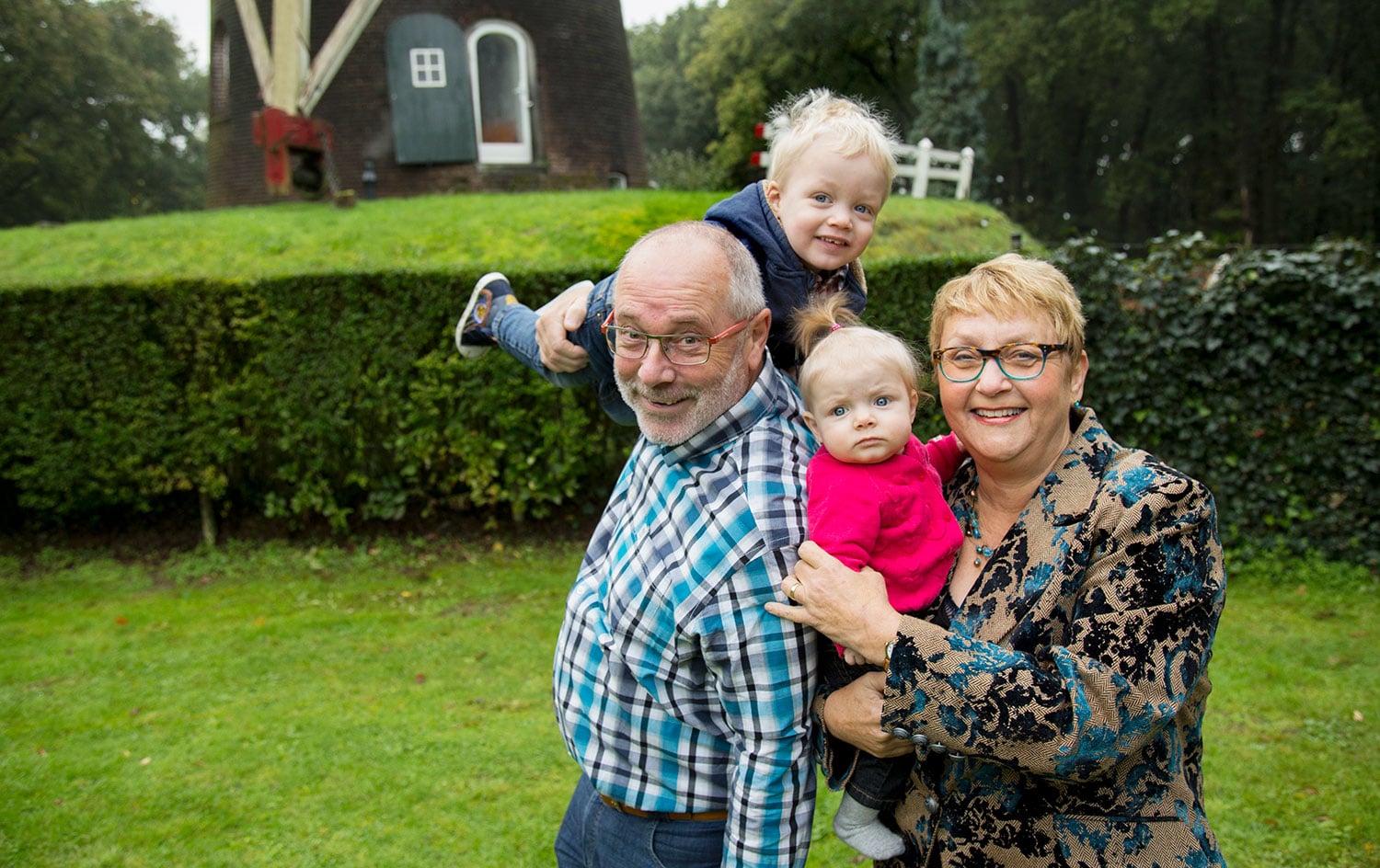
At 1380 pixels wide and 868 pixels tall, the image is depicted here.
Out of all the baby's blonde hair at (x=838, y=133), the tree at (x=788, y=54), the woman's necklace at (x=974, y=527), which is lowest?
the woman's necklace at (x=974, y=527)

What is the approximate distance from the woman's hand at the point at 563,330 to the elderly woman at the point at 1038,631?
3.32 ft

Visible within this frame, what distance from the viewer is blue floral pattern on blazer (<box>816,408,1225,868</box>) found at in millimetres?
1673

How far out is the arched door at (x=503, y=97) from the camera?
1717 centimetres

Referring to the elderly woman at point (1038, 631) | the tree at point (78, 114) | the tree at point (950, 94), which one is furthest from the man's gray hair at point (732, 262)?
the tree at point (78, 114)

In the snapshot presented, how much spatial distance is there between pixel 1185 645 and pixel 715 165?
31147mm

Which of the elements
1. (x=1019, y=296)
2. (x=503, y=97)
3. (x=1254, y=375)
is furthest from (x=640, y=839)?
(x=503, y=97)

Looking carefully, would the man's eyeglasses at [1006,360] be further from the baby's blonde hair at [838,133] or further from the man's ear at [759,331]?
the baby's blonde hair at [838,133]

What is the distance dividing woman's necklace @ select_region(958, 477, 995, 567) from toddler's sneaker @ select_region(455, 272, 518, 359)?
1.81 metres

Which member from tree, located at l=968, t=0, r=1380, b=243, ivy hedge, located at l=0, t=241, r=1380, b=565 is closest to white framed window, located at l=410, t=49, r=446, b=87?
ivy hedge, located at l=0, t=241, r=1380, b=565

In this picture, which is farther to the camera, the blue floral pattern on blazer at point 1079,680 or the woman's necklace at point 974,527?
the woman's necklace at point 974,527

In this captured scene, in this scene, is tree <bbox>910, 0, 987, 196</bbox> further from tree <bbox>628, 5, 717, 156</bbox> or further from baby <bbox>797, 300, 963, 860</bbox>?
baby <bbox>797, 300, 963, 860</bbox>

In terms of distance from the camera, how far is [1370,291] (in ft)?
21.4

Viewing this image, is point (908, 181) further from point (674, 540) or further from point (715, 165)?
point (674, 540)

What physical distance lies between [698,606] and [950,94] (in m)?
27.4
